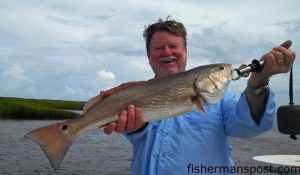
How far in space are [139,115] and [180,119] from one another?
69 centimetres

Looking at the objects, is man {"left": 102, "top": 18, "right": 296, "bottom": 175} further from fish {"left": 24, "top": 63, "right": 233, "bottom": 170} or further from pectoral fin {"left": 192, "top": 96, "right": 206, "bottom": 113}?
pectoral fin {"left": 192, "top": 96, "right": 206, "bottom": 113}

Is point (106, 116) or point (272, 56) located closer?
point (272, 56)

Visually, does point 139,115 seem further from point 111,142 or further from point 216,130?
point 111,142

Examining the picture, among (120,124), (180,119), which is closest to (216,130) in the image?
(180,119)

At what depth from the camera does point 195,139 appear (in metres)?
4.39

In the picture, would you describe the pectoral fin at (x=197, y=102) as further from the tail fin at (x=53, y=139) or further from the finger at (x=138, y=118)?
the tail fin at (x=53, y=139)

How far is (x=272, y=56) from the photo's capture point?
370 centimetres

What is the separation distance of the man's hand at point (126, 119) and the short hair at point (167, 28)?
0.91 m

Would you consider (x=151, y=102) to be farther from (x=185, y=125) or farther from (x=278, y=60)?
(x=278, y=60)

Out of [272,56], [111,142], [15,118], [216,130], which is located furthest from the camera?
[15,118]

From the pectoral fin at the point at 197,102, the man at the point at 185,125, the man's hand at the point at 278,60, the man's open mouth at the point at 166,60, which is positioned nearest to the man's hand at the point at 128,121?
the man at the point at 185,125

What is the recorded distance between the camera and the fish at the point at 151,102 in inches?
157

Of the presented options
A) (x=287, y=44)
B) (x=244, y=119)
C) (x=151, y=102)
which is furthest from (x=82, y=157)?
(x=287, y=44)

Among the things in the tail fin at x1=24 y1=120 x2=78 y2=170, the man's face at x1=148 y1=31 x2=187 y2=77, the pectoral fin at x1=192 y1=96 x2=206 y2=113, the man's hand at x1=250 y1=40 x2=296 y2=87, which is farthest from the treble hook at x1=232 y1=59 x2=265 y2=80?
the tail fin at x1=24 y1=120 x2=78 y2=170
